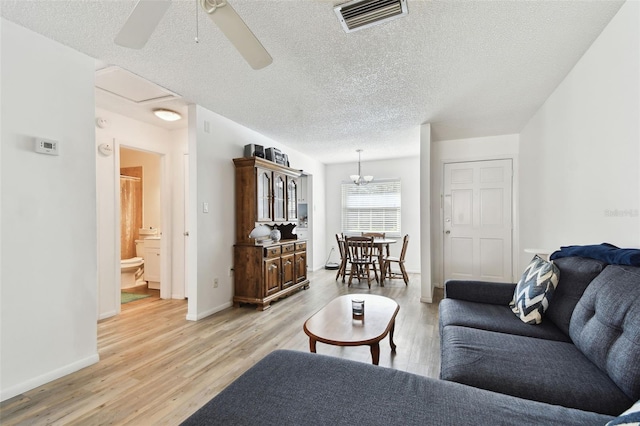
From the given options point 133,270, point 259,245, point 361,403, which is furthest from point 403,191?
point 361,403

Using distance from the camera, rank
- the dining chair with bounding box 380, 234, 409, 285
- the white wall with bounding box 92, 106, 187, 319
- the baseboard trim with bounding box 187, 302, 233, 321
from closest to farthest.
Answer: the baseboard trim with bounding box 187, 302, 233, 321, the white wall with bounding box 92, 106, 187, 319, the dining chair with bounding box 380, 234, 409, 285

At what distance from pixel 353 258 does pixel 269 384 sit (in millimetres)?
4185

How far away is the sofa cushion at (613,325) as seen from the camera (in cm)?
111

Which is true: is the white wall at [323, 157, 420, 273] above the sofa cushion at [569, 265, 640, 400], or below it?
above

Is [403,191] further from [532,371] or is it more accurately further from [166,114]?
[532,371]

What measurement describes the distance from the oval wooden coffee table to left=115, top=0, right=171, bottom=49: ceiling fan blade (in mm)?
1978

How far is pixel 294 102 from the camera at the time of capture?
3320 mm

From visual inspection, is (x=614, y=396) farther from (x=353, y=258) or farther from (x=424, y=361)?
(x=353, y=258)

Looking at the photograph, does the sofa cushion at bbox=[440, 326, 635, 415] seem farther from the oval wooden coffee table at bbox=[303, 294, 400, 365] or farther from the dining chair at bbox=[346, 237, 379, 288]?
the dining chair at bbox=[346, 237, 379, 288]

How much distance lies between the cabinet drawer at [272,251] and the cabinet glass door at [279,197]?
496 mm

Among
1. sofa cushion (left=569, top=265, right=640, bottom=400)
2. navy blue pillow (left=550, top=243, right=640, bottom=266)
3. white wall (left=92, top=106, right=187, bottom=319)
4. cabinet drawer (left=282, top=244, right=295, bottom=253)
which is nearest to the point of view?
sofa cushion (left=569, top=265, right=640, bottom=400)

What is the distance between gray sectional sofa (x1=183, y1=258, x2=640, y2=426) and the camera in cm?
91

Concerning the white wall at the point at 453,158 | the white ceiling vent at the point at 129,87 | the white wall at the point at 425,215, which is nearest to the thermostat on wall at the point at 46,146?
the white ceiling vent at the point at 129,87

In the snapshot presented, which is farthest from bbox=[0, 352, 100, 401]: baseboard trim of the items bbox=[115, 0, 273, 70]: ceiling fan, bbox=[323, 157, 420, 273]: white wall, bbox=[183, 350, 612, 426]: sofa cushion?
bbox=[323, 157, 420, 273]: white wall
